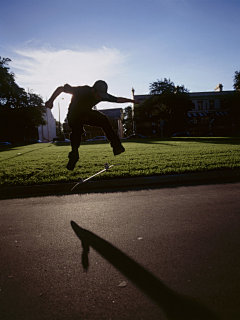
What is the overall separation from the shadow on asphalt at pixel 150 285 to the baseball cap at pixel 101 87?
7.48ft

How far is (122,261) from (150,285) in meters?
0.47

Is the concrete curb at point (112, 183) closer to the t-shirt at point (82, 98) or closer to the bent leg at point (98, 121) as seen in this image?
the bent leg at point (98, 121)

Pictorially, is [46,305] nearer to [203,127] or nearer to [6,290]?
[6,290]

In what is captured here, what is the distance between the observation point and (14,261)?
A: 2.56 m

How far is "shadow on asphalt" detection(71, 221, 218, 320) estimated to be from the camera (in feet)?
5.71

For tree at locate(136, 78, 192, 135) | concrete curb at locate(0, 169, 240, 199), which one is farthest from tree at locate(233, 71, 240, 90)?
concrete curb at locate(0, 169, 240, 199)

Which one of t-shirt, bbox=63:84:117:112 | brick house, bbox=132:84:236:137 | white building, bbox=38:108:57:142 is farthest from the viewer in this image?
white building, bbox=38:108:57:142

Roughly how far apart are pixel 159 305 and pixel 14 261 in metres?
A: 1.60

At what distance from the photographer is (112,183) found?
6.17 m

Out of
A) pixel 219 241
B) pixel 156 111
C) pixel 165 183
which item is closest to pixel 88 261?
pixel 219 241

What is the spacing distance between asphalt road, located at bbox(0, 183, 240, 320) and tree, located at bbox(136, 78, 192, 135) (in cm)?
4380

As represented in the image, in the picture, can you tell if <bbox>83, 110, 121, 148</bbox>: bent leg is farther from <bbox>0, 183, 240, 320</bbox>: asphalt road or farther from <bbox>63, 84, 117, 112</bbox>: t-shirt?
<bbox>0, 183, 240, 320</bbox>: asphalt road

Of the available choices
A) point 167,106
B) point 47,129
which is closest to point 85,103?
point 167,106

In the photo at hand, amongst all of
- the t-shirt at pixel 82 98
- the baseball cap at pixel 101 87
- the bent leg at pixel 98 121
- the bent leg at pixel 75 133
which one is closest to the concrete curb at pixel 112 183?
the bent leg at pixel 75 133
